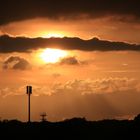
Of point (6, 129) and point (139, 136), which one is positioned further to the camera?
point (6, 129)

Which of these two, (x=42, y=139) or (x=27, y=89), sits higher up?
(x=27, y=89)

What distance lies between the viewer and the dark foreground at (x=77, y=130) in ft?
345

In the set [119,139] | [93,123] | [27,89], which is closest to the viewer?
[119,139]

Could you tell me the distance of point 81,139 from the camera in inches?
4131

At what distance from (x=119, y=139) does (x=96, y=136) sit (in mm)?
3474

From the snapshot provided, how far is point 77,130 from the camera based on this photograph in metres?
108

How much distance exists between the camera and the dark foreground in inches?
4141

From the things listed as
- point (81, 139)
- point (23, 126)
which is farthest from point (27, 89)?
point (81, 139)

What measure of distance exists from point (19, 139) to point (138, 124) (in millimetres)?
16474

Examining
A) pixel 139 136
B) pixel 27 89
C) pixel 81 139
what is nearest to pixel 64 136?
pixel 81 139

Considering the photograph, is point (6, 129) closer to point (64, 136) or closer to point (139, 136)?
point (64, 136)

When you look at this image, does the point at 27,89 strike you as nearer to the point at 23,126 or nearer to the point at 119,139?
the point at 23,126

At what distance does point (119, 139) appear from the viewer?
10362cm

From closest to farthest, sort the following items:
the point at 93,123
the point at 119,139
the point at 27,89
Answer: the point at 119,139 < the point at 93,123 < the point at 27,89
